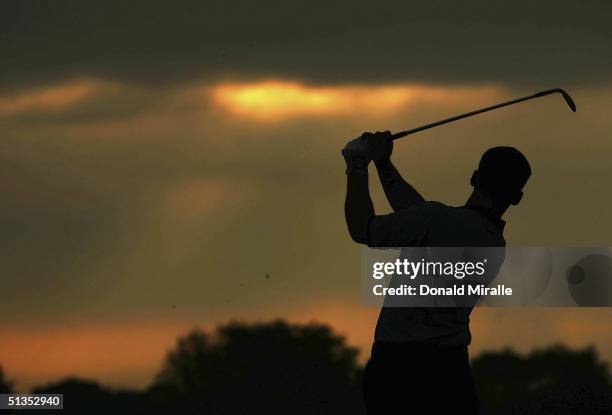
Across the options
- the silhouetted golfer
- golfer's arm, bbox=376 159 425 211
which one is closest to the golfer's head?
the silhouetted golfer

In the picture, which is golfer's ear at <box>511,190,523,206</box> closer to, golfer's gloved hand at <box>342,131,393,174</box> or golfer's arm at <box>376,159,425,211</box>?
golfer's arm at <box>376,159,425,211</box>

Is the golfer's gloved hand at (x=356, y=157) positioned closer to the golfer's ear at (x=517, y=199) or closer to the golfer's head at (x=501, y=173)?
the golfer's head at (x=501, y=173)

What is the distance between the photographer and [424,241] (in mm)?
7719

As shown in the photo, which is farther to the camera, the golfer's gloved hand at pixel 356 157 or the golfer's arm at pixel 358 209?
the golfer's gloved hand at pixel 356 157

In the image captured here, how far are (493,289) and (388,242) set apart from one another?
1200 mm

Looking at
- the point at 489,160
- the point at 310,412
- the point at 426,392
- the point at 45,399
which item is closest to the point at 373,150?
the point at 489,160

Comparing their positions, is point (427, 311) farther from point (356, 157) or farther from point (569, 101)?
point (569, 101)

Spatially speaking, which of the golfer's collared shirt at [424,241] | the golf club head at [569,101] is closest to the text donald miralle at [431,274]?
the golfer's collared shirt at [424,241]

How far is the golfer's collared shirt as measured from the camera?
7.66 m

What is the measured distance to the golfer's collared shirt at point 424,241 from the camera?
7.66m

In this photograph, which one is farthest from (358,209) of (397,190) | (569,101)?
(569,101)

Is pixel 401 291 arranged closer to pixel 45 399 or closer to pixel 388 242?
pixel 388 242

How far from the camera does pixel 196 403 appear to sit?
88.1 ft

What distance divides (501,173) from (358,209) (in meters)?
0.93
